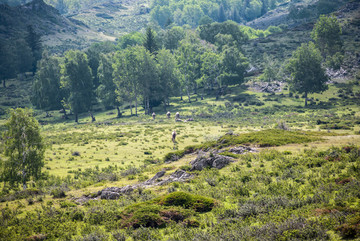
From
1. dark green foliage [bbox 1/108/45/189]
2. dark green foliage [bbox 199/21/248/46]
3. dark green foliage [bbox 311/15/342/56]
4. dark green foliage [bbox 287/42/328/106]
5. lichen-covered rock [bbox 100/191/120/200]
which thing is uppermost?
dark green foliage [bbox 199/21/248/46]

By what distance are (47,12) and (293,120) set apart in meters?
199

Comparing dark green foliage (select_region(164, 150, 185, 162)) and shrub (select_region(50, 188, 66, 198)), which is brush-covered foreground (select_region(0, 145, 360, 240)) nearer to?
shrub (select_region(50, 188, 66, 198))

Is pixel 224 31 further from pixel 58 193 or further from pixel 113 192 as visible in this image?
pixel 58 193

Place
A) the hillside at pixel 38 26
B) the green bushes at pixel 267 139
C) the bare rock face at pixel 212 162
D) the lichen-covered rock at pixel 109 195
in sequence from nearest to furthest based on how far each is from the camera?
the lichen-covered rock at pixel 109 195
the bare rock face at pixel 212 162
the green bushes at pixel 267 139
the hillside at pixel 38 26

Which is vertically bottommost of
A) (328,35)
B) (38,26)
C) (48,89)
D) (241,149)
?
(241,149)

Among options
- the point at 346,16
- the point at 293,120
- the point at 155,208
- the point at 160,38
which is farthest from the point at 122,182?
the point at 346,16

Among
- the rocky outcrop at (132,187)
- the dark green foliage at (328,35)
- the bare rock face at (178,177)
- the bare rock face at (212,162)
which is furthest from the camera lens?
the dark green foliage at (328,35)

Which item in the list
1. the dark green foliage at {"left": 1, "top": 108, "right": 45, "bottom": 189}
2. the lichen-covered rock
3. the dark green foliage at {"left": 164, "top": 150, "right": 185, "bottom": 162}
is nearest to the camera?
the lichen-covered rock

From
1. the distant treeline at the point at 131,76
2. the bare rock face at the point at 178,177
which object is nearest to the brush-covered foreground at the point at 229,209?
the bare rock face at the point at 178,177

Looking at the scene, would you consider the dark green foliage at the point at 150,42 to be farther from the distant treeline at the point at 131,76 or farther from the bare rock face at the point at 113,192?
the bare rock face at the point at 113,192

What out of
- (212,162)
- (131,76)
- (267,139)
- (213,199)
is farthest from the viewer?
(131,76)

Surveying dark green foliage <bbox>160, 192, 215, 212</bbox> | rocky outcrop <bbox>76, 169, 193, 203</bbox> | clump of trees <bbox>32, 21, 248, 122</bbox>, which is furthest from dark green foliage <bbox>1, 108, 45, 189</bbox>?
clump of trees <bbox>32, 21, 248, 122</bbox>

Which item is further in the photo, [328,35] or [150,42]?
[150,42]

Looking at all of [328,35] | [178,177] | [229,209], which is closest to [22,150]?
[178,177]
